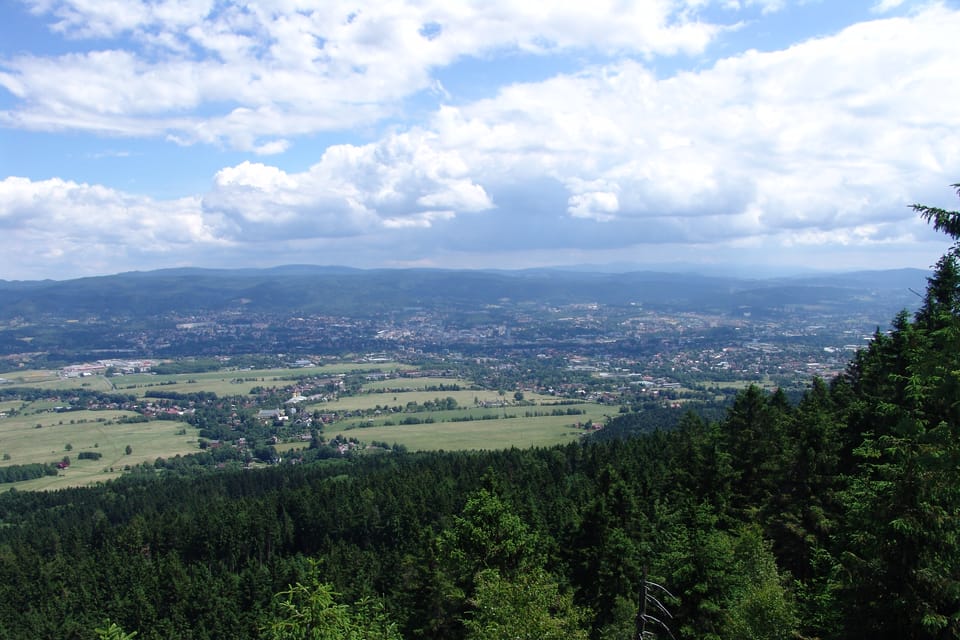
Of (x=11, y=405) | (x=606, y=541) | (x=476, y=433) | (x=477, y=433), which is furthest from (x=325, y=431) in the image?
(x=606, y=541)

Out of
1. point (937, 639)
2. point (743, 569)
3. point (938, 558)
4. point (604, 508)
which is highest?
point (938, 558)

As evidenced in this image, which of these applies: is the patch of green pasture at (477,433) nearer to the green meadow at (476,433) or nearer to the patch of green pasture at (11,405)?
the green meadow at (476,433)

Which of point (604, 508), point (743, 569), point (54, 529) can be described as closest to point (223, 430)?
point (54, 529)

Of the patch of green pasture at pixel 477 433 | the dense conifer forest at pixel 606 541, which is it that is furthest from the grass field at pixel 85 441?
the patch of green pasture at pixel 477 433

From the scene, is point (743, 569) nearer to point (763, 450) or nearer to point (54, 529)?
point (763, 450)

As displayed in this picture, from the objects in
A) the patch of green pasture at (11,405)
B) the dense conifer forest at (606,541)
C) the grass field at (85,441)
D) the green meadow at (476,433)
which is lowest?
the patch of green pasture at (11,405)

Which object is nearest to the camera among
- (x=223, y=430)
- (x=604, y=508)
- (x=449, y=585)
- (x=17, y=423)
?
(x=449, y=585)

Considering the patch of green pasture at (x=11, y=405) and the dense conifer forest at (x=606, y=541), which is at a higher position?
the dense conifer forest at (x=606, y=541)
